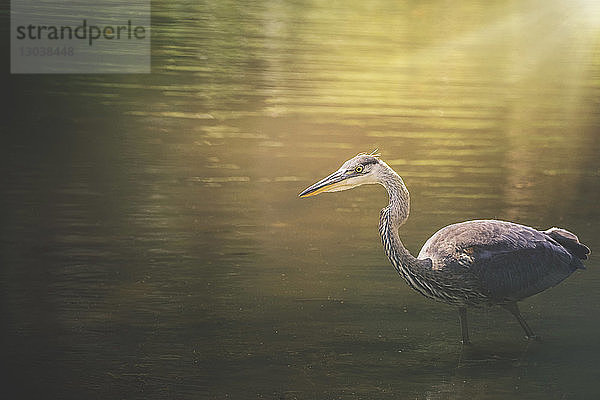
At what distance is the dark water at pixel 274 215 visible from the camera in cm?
614

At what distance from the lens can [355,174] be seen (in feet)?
21.5

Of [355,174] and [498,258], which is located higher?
[355,174]

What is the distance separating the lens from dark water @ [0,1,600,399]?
6.14m

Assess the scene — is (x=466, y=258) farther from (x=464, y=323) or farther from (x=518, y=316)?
(x=518, y=316)

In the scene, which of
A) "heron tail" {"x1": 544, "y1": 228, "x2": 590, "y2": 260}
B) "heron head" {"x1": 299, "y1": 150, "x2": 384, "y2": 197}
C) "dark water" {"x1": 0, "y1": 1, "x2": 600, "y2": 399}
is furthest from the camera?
"heron tail" {"x1": 544, "y1": 228, "x2": 590, "y2": 260}

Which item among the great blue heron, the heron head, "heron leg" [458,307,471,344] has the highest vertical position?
the heron head

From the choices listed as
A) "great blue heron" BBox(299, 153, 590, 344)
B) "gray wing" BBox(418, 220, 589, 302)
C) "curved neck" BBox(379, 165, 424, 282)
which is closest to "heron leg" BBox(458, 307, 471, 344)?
"great blue heron" BBox(299, 153, 590, 344)

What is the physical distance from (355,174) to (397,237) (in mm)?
442

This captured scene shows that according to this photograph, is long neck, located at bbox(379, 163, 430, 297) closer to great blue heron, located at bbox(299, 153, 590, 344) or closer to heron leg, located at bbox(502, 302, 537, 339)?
great blue heron, located at bbox(299, 153, 590, 344)

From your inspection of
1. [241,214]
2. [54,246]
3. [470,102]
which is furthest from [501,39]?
[54,246]

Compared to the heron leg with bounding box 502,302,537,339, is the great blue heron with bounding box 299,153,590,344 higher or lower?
higher

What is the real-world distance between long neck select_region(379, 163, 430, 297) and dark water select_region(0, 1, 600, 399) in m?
0.41

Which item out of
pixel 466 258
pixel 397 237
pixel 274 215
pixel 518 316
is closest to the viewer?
pixel 466 258

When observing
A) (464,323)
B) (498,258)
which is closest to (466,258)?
(498,258)
